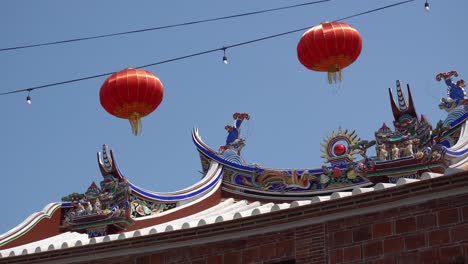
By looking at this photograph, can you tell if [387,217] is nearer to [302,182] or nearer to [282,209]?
[282,209]

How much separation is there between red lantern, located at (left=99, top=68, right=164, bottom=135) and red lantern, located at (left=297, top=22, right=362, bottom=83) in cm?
220

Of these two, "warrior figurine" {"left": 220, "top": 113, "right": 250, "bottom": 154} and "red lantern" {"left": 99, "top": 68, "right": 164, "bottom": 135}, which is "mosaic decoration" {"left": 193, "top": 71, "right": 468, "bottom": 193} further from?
"red lantern" {"left": 99, "top": 68, "right": 164, "bottom": 135}

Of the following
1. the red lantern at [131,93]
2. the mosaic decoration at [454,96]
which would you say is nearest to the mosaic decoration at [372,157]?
the mosaic decoration at [454,96]

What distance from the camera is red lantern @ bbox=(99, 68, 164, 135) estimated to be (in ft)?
52.4

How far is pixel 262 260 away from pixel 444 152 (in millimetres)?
3478

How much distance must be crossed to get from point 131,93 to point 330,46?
292cm

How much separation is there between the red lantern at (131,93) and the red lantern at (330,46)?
86.4 inches

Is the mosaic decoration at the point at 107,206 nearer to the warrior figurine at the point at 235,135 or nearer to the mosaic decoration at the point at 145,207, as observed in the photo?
the mosaic decoration at the point at 145,207

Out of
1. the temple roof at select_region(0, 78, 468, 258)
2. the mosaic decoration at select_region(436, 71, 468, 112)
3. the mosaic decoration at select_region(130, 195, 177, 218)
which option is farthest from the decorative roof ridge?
the mosaic decoration at select_region(436, 71, 468, 112)

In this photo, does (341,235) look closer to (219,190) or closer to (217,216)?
(217,216)

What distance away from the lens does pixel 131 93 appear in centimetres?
1603

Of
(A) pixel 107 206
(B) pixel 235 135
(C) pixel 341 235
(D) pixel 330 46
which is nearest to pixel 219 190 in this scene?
(B) pixel 235 135

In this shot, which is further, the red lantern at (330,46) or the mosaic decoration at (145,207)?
the mosaic decoration at (145,207)

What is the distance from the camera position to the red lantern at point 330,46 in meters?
15.2
